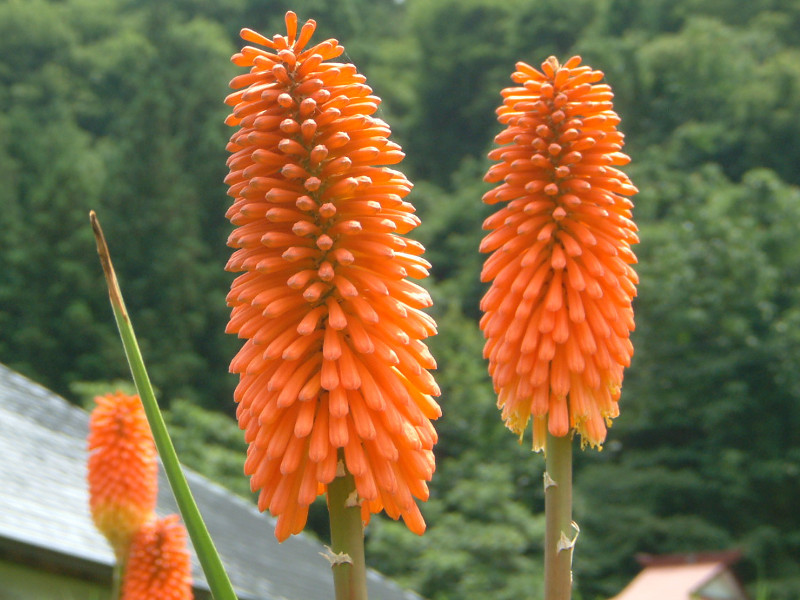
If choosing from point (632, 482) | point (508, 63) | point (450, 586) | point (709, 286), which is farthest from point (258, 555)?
point (508, 63)

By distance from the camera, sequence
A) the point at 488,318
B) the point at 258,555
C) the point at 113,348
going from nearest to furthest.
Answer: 1. the point at 488,318
2. the point at 258,555
3. the point at 113,348

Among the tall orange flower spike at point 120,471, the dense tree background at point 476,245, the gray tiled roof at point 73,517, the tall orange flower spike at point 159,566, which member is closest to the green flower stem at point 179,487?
the tall orange flower spike at point 159,566

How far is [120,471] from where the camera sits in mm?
4973

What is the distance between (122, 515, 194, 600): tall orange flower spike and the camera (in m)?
4.19

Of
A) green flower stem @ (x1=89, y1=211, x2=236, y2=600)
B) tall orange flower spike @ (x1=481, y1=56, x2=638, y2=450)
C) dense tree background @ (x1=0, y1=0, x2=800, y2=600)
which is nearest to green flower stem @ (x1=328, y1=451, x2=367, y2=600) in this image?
green flower stem @ (x1=89, y1=211, x2=236, y2=600)

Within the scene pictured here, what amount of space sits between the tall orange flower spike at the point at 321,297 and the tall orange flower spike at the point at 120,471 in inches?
90.0

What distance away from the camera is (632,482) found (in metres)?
35.7

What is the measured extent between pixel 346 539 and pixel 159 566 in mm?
2024

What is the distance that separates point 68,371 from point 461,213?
63.4 ft

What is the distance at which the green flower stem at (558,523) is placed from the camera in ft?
9.94

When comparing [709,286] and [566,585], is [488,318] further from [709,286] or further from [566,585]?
[709,286]

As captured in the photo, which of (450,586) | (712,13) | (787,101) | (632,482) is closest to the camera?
(450,586)

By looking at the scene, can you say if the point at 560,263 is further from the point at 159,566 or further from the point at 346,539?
the point at 159,566

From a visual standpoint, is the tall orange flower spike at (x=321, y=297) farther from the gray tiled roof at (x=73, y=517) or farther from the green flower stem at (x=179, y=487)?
the gray tiled roof at (x=73, y=517)
